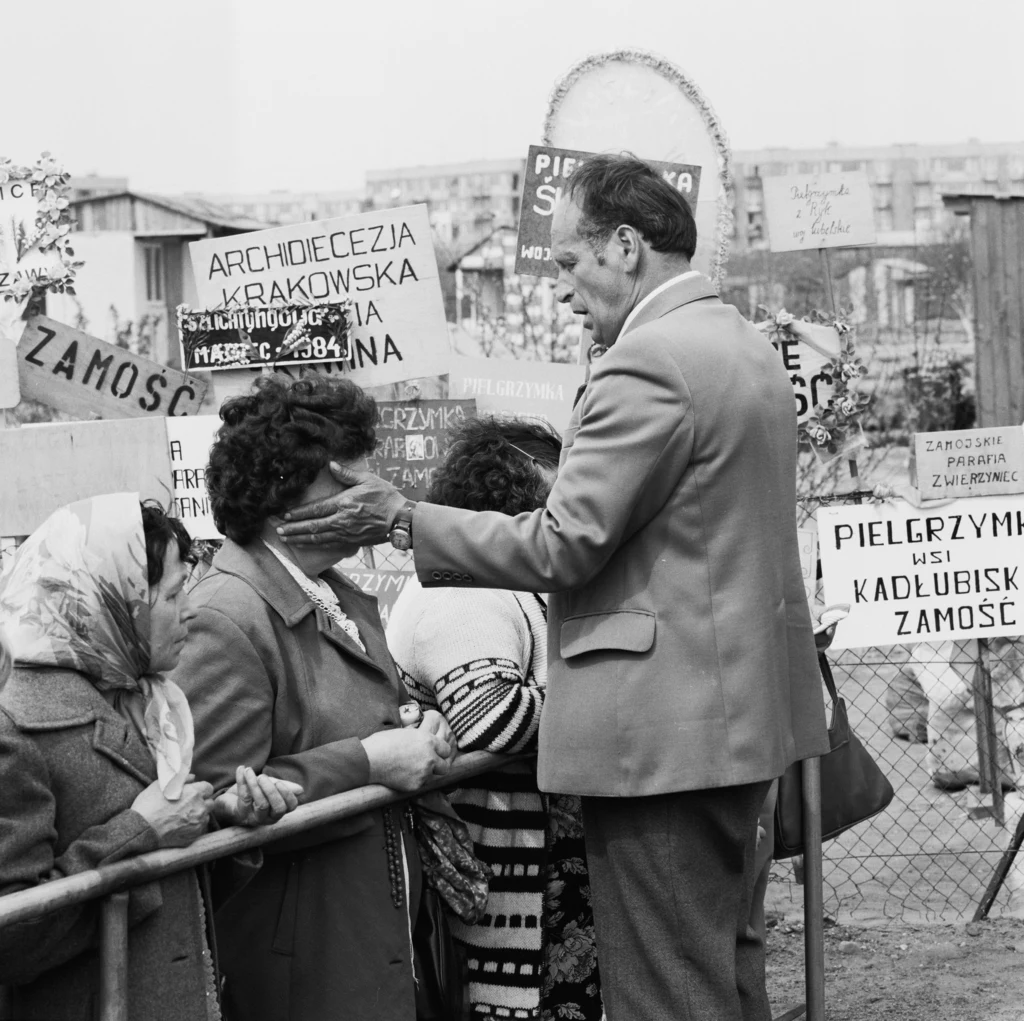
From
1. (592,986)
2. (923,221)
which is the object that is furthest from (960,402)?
(923,221)

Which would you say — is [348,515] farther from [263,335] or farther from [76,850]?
[263,335]

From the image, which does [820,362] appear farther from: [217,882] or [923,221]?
[923,221]

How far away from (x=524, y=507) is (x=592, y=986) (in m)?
1.12

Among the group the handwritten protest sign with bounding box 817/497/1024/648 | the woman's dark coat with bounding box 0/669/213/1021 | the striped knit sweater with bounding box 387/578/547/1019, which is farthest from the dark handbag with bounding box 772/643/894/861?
the woman's dark coat with bounding box 0/669/213/1021

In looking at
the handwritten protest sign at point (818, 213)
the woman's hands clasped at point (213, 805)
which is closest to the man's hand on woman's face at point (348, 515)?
the woman's hands clasped at point (213, 805)

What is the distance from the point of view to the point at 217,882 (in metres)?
2.49

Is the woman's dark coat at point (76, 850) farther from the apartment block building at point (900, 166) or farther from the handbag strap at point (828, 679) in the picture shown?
the apartment block building at point (900, 166)

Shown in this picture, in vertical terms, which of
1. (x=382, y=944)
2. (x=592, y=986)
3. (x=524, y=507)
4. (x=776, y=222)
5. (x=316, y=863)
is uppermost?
(x=776, y=222)

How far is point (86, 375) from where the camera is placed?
4.44m

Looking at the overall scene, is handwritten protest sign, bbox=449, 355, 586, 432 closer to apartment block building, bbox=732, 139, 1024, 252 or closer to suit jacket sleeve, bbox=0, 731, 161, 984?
suit jacket sleeve, bbox=0, 731, 161, 984

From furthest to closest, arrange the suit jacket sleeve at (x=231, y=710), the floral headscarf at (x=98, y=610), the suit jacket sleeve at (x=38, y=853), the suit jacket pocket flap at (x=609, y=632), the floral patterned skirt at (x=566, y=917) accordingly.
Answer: the floral patterned skirt at (x=566, y=917), the suit jacket pocket flap at (x=609, y=632), the suit jacket sleeve at (x=231, y=710), the floral headscarf at (x=98, y=610), the suit jacket sleeve at (x=38, y=853)

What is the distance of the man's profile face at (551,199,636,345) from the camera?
2.80 m

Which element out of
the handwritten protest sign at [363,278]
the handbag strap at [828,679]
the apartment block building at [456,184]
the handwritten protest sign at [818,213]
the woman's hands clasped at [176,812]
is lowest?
the handbag strap at [828,679]

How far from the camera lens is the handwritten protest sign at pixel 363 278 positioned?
175 inches
